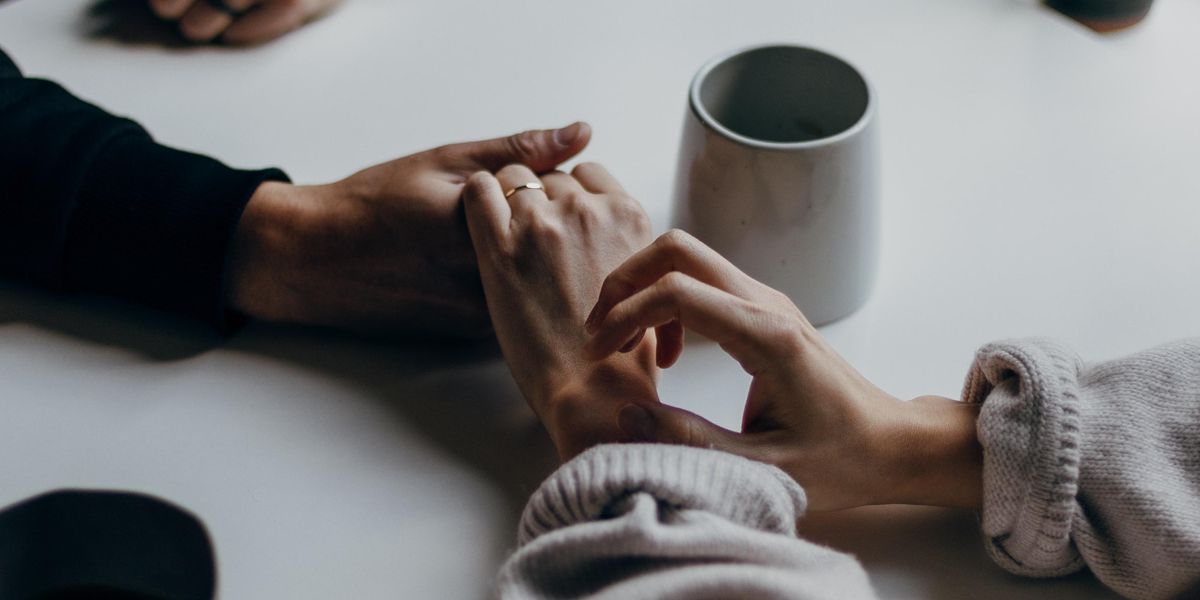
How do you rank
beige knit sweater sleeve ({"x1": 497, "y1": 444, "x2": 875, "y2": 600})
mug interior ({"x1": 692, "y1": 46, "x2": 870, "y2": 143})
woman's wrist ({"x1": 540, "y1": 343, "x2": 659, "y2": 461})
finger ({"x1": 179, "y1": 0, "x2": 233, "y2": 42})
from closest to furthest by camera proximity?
beige knit sweater sleeve ({"x1": 497, "y1": 444, "x2": 875, "y2": 600})
woman's wrist ({"x1": 540, "y1": 343, "x2": 659, "y2": 461})
mug interior ({"x1": 692, "y1": 46, "x2": 870, "y2": 143})
finger ({"x1": 179, "y1": 0, "x2": 233, "y2": 42})

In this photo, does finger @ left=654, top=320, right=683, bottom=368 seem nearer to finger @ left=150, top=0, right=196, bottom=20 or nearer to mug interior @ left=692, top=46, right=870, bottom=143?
mug interior @ left=692, top=46, right=870, bottom=143

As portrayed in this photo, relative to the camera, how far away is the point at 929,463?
51cm

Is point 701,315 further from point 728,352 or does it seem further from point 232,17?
point 232,17

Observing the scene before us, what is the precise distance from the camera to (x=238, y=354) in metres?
0.63

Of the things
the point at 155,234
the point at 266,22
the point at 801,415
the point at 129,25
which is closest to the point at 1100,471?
the point at 801,415

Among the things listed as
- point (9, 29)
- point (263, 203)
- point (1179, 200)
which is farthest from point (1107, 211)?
point (9, 29)

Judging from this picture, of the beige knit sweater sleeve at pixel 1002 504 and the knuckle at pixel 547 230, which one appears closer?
the beige knit sweater sleeve at pixel 1002 504

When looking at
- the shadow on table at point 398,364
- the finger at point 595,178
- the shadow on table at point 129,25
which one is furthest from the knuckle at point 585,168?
the shadow on table at point 129,25

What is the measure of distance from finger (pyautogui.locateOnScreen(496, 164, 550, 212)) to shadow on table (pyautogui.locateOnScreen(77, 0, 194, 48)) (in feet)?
1.15

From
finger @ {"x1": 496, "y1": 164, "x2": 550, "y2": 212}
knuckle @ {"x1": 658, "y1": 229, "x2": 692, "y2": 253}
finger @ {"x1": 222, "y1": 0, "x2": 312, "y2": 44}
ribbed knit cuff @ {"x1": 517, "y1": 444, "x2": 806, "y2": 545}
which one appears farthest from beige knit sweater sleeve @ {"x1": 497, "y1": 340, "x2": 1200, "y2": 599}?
finger @ {"x1": 222, "y1": 0, "x2": 312, "y2": 44}

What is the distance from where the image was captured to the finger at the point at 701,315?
501 mm

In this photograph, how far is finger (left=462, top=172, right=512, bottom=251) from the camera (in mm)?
628

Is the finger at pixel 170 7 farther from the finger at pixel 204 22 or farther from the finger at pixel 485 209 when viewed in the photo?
the finger at pixel 485 209

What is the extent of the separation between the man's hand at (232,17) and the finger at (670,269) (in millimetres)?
460
